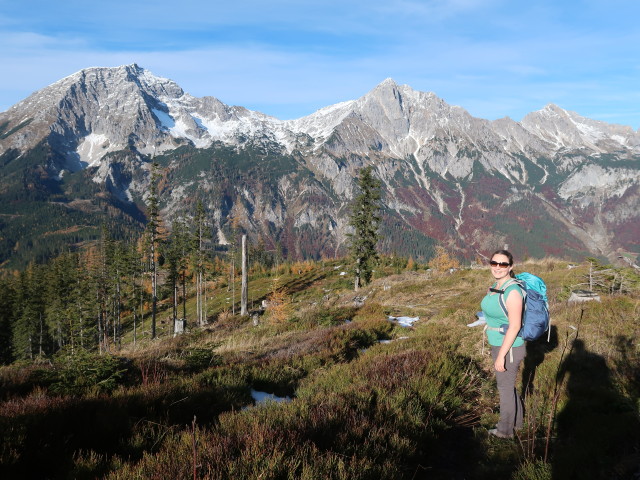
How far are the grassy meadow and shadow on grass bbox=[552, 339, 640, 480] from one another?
0.06 ft

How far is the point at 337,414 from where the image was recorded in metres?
4.37

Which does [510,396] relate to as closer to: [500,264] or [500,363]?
[500,363]

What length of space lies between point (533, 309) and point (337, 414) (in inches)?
113

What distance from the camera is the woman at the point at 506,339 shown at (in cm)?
436

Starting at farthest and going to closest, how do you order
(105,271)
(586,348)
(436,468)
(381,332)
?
(105,271), (381,332), (586,348), (436,468)

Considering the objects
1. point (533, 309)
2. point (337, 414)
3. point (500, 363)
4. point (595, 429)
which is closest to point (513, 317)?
point (533, 309)

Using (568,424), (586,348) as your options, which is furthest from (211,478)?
(586,348)

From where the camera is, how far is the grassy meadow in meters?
3.26

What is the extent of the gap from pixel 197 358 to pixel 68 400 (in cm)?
315

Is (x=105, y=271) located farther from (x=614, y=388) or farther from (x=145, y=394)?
(x=614, y=388)

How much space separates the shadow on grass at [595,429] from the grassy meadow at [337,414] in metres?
0.02

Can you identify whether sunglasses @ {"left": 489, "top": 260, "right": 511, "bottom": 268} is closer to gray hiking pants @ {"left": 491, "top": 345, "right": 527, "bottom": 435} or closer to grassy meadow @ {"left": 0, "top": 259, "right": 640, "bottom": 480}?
gray hiking pants @ {"left": 491, "top": 345, "right": 527, "bottom": 435}

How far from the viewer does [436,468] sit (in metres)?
4.27

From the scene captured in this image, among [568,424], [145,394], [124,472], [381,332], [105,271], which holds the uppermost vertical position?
[124,472]
